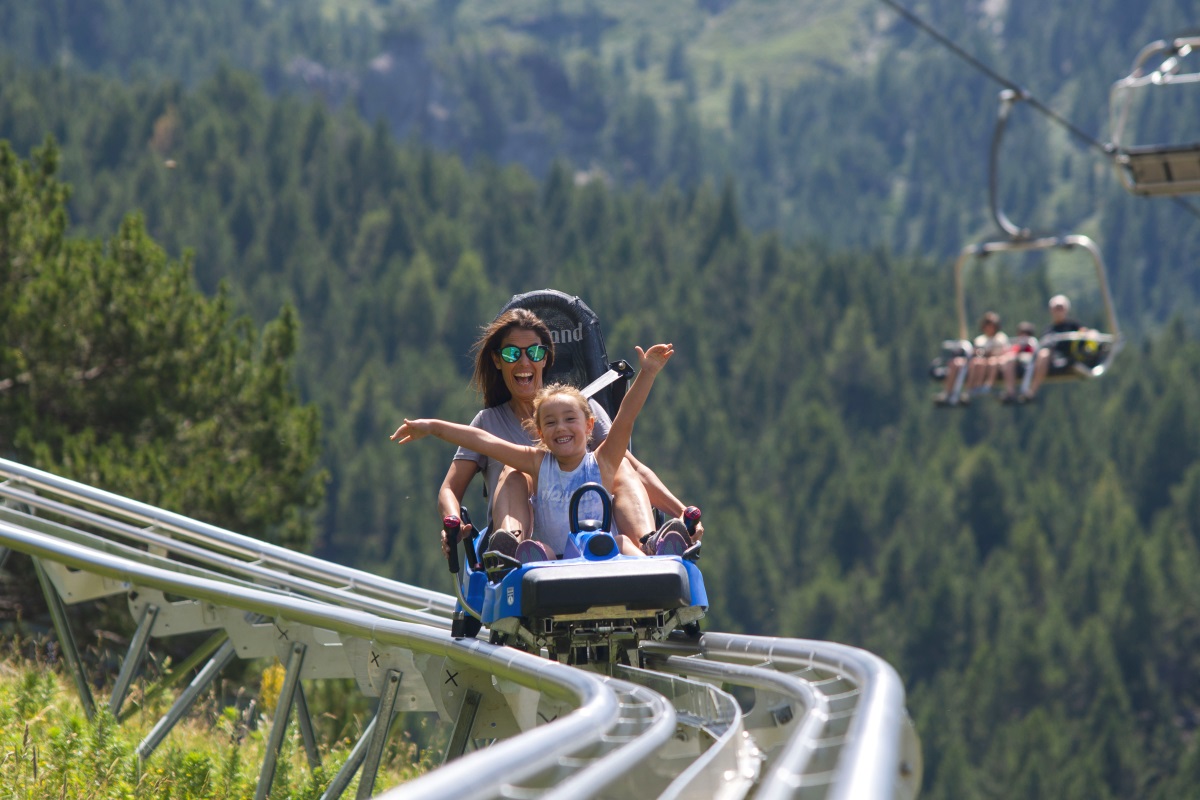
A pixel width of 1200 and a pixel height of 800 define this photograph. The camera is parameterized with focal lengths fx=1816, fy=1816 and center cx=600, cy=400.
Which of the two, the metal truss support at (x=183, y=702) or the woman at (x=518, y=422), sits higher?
the woman at (x=518, y=422)

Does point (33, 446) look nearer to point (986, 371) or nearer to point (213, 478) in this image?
point (213, 478)

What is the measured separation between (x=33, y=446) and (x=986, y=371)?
1233 centimetres

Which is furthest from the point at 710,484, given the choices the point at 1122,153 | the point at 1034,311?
the point at 1122,153

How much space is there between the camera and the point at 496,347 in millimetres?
7641

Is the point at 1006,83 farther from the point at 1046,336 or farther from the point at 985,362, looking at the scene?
the point at 985,362

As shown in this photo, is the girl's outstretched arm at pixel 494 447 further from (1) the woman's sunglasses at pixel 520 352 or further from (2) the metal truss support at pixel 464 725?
(2) the metal truss support at pixel 464 725

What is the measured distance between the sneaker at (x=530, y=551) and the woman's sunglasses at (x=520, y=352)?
1.18 meters

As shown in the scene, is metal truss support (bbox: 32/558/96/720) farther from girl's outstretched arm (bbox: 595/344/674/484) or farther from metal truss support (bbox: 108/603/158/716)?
girl's outstretched arm (bbox: 595/344/674/484)

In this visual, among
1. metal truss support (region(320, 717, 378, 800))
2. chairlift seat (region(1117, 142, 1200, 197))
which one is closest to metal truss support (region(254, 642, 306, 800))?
metal truss support (region(320, 717, 378, 800))

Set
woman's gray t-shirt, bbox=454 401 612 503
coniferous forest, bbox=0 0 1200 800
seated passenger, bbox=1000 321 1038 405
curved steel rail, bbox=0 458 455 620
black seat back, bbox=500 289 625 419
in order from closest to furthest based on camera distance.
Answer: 1. woman's gray t-shirt, bbox=454 401 612 503
2. black seat back, bbox=500 289 625 419
3. curved steel rail, bbox=0 458 455 620
4. seated passenger, bbox=1000 321 1038 405
5. coniferous forest, bbox=0 0 1200 800

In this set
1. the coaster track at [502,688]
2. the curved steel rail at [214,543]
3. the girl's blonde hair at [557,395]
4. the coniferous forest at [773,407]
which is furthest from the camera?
the coniferous forest at [773,407]

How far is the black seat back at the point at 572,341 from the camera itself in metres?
8.45

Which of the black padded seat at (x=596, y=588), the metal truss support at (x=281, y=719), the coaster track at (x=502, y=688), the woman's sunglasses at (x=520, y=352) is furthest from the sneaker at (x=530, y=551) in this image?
the woman's sunglasses at (x=520, y=352)

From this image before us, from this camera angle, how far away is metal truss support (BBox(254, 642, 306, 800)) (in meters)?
6.81
